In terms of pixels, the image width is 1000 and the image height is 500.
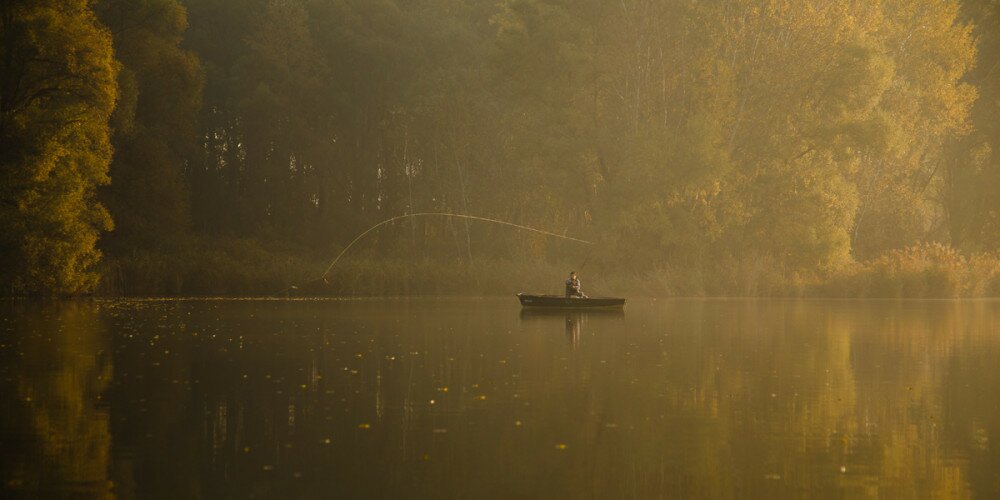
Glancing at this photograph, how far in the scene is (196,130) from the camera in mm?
60125

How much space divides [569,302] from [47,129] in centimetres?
1671

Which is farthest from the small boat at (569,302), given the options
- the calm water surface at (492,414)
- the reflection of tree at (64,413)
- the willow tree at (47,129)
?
the reflection of tree at (64,413)

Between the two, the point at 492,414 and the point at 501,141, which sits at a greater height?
the point at 501,141

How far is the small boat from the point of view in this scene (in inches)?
1443

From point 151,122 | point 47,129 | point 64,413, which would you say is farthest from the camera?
point 151,122

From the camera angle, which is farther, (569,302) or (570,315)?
(569,302)

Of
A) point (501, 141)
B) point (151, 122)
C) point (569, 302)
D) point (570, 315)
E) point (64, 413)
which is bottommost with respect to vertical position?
point (64, 413)

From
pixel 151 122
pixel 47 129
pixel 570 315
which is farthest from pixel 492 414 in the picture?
pixel 151 122

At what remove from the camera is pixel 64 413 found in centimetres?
1266

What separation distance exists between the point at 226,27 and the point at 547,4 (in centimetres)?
2066

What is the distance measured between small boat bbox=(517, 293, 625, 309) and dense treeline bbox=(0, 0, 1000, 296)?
12.8m

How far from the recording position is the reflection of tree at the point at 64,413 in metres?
9.26

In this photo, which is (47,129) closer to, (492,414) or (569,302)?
(569,302)

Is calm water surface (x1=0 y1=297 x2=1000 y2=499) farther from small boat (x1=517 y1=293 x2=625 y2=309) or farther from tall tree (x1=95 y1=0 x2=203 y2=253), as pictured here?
tall tree (x1=95 y1=0 x2=203 y2=253)
